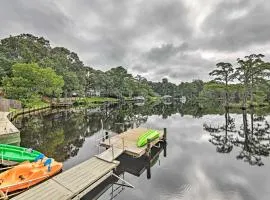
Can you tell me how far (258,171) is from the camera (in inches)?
460

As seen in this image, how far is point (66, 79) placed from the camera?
58625 mm

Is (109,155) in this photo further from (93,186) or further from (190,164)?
(190,164)

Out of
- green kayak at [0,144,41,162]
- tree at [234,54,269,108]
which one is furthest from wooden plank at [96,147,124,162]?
tree at [234,54,269,108]

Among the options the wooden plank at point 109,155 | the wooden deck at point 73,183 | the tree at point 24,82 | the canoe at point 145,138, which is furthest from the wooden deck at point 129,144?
the tree at point 24,82

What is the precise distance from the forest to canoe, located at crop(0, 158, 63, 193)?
29281mm

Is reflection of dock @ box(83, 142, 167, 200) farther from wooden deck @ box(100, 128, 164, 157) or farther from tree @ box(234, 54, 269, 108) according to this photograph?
tree @ box(234, 54, 269, 108)

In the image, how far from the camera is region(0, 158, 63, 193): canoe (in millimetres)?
7981

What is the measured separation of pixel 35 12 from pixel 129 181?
33675 mm

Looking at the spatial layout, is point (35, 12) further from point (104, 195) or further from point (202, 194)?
point (202, 194)

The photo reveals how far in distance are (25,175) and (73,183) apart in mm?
2672

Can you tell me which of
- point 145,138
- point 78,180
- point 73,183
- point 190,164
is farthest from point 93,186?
point 190,164

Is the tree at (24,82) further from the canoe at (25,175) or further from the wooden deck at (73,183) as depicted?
the wooden deck at (73,183)

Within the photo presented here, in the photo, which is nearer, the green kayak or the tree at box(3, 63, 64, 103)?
the green kayak

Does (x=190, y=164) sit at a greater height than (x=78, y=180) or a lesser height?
lesser
